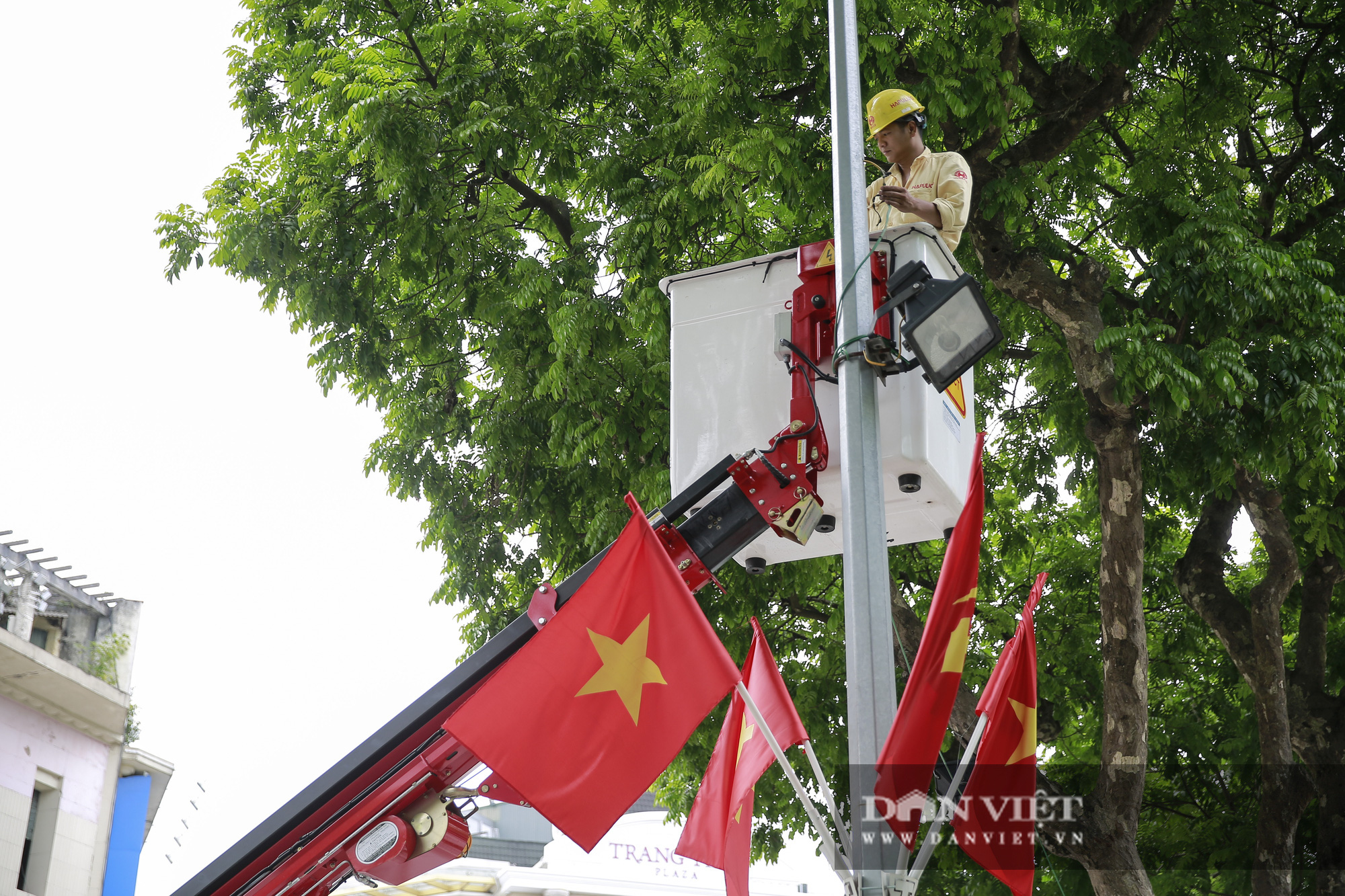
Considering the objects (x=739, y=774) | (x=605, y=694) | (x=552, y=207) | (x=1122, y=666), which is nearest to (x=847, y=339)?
(x=605, y=694)

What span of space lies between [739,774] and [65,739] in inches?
529

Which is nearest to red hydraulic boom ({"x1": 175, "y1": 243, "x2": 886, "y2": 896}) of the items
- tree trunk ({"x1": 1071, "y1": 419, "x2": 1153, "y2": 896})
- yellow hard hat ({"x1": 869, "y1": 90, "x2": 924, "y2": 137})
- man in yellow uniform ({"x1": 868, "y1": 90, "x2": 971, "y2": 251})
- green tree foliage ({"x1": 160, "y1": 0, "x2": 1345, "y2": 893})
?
man in yellow uniform ({"x1": 868, "y1": 90, "x2": 971, "y2": 251})

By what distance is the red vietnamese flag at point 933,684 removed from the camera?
12.1 ft

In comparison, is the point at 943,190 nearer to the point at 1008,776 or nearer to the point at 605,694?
the point at 1008,776

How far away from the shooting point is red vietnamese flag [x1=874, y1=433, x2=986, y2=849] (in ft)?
12.1

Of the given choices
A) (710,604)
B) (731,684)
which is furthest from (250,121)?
(731,684)

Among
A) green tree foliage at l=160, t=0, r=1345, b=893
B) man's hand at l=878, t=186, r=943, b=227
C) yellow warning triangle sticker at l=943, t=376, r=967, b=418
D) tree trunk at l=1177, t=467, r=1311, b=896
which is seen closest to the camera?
yellow warning triangle sticker at l=943, t=376, r=967, b=418

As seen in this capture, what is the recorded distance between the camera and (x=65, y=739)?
15.5 meters

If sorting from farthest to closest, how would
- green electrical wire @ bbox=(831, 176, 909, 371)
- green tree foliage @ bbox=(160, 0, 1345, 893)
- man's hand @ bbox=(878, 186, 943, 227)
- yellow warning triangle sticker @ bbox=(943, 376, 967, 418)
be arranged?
green tree foliage @ bbox=(160, 0, 1345, 893)
man's hand @ bbox=(878, 186, 943, 227)
yellow warning triangle sticker @ bbox=(943, 376, 967, 418)
green electrical wire @ bbox=(831, 176, 909, 371)

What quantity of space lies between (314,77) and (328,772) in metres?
6.26

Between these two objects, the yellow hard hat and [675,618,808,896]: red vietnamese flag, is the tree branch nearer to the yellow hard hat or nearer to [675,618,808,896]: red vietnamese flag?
the yellow hard hat

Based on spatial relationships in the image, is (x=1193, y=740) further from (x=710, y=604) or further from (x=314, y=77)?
(x=314, y=77)

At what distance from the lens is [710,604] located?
1007 cm

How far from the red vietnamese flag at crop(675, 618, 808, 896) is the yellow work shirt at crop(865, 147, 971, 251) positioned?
6.75ft
